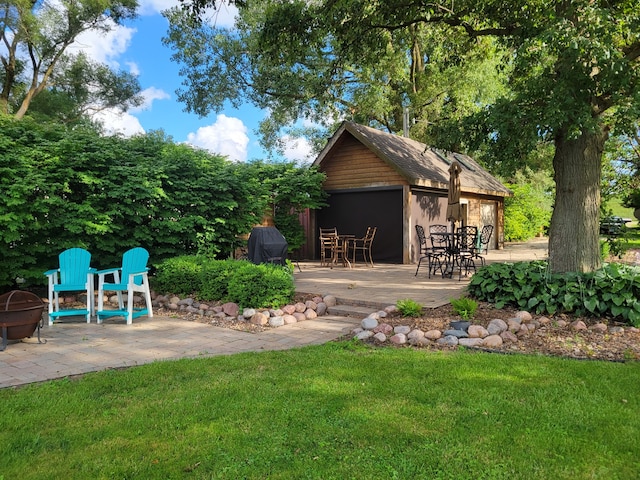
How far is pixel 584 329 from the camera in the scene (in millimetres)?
4719

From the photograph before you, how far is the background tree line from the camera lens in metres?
6.53

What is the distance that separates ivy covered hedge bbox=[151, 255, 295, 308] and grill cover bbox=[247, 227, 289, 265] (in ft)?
3.23

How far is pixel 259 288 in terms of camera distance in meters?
6.41

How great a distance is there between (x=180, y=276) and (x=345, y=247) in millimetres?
5298

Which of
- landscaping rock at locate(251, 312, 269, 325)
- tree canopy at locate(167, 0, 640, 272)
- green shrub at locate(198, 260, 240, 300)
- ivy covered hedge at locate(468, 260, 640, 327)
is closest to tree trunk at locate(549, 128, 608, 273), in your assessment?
tree canopy at locate(167, 0, 640, 272)

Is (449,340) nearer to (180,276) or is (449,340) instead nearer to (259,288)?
(259,288)

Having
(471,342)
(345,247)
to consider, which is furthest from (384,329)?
(345,247)

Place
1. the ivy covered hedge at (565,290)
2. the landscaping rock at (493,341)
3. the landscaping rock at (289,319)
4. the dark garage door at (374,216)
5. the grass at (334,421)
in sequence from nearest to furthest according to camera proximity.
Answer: the grass at (334,421)
the landscaping rock at (493,341)
the ivy covered hedge at (565,290)
the landscaping rock at (289,319)
the dark garage door at (374,216)

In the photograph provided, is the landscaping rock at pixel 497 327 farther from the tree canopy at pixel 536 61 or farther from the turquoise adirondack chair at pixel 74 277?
the turquoise adirondack chair at pixel 74 277

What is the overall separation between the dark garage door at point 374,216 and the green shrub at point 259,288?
6512 mm

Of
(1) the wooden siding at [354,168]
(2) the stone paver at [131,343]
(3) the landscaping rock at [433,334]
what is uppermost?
(1) the wooden siding at [354,168]

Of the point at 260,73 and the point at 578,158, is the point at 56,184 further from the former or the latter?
the point at 260,73

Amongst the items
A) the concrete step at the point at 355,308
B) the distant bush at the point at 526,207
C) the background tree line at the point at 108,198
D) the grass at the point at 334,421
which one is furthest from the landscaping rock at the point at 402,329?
the distant bush at the point at 526,207

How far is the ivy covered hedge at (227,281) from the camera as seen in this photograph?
21.0 feet
